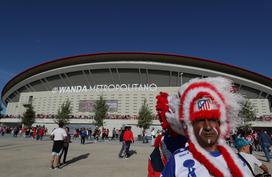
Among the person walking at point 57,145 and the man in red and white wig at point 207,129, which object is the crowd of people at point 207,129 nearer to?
the man in red and white wig at point 207,129

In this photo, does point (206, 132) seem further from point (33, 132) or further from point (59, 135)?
point (33, 132)

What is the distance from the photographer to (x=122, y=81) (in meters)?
50.0

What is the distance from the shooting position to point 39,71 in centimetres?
5703

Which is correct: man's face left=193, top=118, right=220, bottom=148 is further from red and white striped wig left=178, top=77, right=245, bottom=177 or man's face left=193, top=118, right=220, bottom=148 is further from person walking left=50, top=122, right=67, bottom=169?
person walking left=50, top=122, right=67, bottom=169

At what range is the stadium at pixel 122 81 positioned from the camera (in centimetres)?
4475

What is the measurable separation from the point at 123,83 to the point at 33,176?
142 ft

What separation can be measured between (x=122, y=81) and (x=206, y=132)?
48561mm

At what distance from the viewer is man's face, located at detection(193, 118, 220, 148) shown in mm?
1562

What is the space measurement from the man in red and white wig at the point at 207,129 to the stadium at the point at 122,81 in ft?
132

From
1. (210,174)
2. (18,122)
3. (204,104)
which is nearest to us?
(210,174)

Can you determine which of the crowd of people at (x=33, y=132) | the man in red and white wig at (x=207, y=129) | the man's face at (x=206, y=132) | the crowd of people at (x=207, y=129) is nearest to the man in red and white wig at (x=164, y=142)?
the crowd of people at (x=207, y=129)

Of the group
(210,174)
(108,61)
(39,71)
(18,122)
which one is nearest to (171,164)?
(210,174)

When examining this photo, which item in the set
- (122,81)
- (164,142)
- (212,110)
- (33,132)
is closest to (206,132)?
(212,110)

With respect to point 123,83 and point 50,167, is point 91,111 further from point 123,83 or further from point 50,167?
point 50,167
